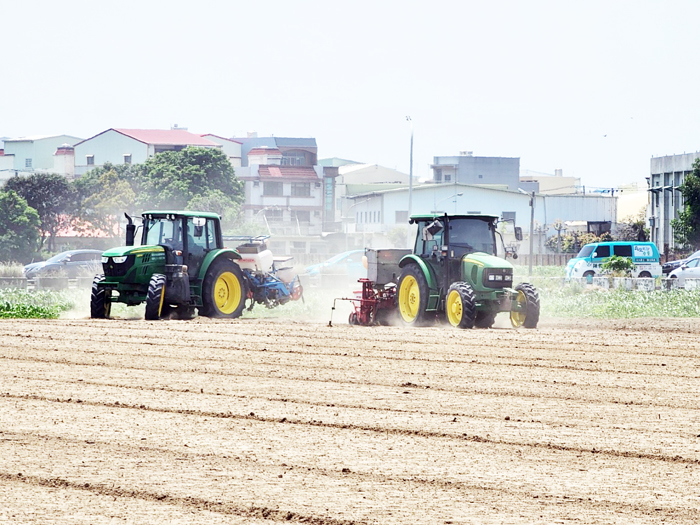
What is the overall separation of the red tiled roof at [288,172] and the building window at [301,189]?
579mm

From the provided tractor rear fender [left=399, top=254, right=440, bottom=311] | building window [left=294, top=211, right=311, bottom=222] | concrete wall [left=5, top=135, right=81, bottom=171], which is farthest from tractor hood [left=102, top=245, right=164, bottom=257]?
concrete wall [left=5, top=135, right=81, bottom=171]

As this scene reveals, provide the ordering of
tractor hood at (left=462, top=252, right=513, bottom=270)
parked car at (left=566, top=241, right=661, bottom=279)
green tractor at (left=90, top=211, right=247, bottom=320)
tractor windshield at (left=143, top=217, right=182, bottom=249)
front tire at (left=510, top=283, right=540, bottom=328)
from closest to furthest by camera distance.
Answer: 1. tractor hood at (left=462, top=252, right=513, bottom=270)
2. front tire at (left=510, top=283, right=540, bottom=328)
3. green tractor at (left=90, top=211, right=247, bottom=320)
4. tractor windshield at (left=143, top=217, right=182, bottom=249)
5. parked car at (left=566, top=241, right=661, bottom=279)

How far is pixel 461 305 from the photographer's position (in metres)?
18.7

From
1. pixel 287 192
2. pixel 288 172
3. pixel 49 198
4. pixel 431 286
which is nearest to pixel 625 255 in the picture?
pixel 431 286

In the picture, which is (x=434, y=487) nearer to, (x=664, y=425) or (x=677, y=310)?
(x=664, y=425)

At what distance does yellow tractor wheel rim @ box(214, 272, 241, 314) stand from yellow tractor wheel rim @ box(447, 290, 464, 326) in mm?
4882

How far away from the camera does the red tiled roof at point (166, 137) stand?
314 ft

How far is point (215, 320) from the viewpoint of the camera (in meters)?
20.8

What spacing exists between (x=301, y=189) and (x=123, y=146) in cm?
1647

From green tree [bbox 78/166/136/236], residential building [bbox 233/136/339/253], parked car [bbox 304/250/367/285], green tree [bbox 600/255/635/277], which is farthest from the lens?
residential building [bbox 233/136/339/253]

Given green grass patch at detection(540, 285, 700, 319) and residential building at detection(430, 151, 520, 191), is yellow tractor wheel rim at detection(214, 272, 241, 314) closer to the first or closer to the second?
green grass patch at detection(540, 285, 700, 319)

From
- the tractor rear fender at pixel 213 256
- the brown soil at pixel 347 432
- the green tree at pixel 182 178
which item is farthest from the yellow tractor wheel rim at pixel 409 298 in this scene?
the green tree at pixel 182 178

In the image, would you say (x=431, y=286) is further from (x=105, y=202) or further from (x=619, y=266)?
(x=105, y=202)

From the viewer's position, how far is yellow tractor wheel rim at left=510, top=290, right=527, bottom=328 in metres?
19.2
